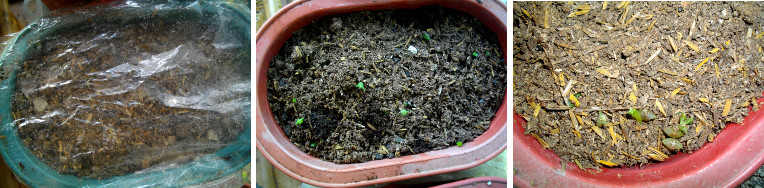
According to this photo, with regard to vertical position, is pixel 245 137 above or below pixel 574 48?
below

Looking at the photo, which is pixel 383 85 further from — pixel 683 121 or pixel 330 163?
pixel 683 121

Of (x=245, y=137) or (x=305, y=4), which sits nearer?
(x=305, y=4)

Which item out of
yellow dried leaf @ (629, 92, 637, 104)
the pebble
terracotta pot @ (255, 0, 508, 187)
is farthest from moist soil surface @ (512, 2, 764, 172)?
the pebble

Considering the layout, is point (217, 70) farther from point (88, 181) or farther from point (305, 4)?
point (88, 181)

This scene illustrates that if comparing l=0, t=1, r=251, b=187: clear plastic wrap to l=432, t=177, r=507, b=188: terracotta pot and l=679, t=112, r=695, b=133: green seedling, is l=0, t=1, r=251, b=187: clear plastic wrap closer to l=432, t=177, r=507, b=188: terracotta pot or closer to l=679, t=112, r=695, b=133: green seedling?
l=432, t=177, r=507, b=188: terracotta pot

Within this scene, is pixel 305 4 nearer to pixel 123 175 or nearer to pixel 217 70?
pixel 217 70


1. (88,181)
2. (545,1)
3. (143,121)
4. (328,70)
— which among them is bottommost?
(88,181)

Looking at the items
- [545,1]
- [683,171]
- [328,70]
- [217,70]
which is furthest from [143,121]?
[683,171]
